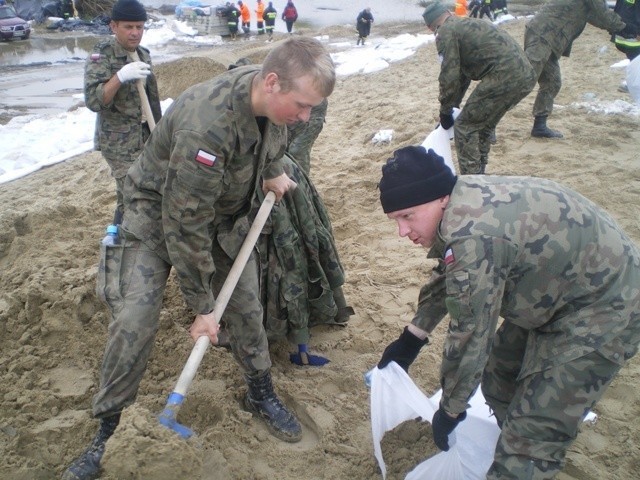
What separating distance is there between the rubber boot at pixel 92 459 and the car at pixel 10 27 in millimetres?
19236

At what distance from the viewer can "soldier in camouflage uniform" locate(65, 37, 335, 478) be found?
75.8 inches

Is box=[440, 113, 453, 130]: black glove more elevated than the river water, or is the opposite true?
box=[440, 113, 453, 130]: black glove

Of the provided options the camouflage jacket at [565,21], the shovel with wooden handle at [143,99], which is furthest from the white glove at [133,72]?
the camouflage jacket at [565,21]

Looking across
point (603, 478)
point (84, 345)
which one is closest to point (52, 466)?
point (84, 345)

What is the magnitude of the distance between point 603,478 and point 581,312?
989mm

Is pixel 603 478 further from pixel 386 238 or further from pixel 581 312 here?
pixel 386 238

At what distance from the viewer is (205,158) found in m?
1.92

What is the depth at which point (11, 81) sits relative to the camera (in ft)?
38.3

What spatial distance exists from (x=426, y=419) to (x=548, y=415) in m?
0.55

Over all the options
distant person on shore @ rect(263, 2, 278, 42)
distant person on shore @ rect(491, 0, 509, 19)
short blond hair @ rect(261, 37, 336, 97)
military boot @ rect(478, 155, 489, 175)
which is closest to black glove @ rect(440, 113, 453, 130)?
military boot @ rect(478, 155, 489, 175)

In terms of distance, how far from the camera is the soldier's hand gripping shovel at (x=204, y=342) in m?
2.05

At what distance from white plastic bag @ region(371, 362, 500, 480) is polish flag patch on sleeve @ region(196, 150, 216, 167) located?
1.15 metres

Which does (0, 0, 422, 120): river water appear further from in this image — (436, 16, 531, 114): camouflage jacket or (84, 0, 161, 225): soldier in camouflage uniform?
(436, 16, 531, 114): camouflage jacket

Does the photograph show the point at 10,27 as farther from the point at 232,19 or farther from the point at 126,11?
the point at 126,11
